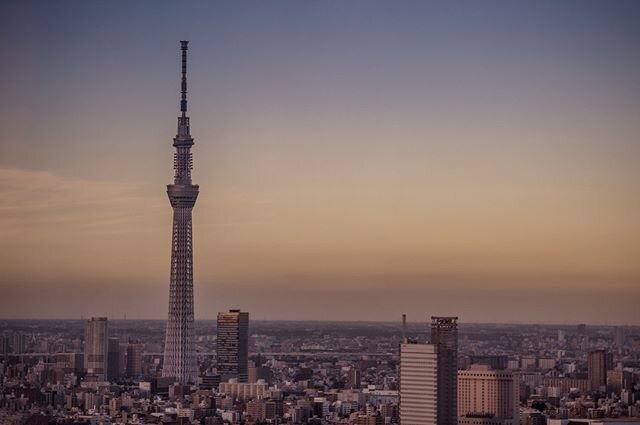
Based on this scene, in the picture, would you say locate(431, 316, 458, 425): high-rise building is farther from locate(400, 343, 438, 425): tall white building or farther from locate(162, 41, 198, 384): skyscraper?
locate(162, 41, 198, 384): skyscraper

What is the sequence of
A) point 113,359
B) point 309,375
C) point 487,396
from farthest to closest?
point 309,375 → point 113,359 → point 487,396

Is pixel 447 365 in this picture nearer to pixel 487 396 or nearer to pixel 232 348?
pixel 487 396

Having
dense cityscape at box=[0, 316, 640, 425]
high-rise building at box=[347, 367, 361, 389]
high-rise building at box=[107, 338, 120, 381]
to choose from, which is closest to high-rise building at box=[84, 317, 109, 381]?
dense cityscape at box=[0, 316, 640, 425]

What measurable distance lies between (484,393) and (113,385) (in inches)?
191

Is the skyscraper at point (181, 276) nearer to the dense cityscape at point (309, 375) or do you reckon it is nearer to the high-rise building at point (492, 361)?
the dense cityscape at point (309, 375)

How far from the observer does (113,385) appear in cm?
1883

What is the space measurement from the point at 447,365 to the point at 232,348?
8314 millimetres

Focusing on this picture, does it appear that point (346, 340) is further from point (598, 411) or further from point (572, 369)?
point (598, 411)

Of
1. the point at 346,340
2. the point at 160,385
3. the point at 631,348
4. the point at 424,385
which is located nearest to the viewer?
the point at 424,385

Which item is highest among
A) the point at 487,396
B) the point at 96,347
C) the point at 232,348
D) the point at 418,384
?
the point at 232,348

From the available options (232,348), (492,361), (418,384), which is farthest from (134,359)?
(418,384)

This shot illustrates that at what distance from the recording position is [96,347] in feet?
62.7

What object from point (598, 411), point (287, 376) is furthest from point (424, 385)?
point (287, 376)

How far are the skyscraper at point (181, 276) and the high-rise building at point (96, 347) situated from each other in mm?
1987
